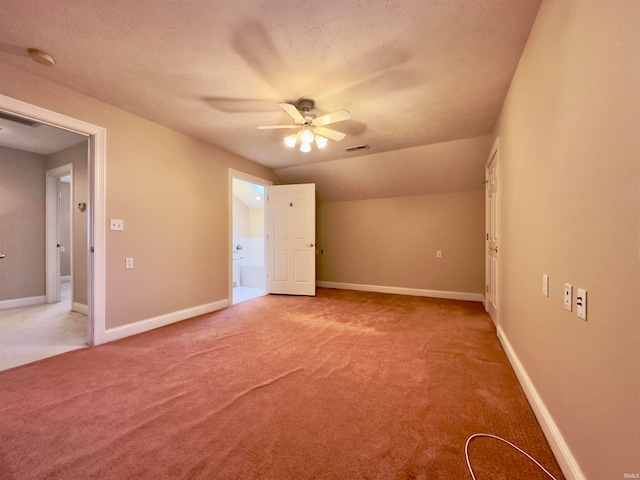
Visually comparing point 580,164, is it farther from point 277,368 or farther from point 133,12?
point 133,12

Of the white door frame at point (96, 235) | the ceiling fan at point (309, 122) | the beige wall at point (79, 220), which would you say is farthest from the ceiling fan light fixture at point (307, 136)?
the beige wall at point (79, 220)

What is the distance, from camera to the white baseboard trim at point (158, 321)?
2.75 meters

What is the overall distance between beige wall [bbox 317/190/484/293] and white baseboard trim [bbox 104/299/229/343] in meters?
2.65

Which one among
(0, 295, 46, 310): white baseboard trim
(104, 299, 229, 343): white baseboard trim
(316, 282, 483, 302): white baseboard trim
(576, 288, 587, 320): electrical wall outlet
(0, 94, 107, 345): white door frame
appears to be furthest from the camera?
(316, 282, 483, 302): white baseboard trim

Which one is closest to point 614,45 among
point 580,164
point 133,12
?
point 580,164

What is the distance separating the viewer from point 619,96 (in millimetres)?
861

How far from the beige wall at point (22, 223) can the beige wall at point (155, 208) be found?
9.32ft

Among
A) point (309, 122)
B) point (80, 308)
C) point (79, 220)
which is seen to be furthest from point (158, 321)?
point (309, 122)

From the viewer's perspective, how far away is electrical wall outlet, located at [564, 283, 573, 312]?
1.19 m

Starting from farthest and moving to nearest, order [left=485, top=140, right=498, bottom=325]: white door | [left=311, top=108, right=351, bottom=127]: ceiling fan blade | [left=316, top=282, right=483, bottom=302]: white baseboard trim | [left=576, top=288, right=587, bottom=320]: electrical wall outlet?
[left=316, top=282, right=483, bottom=302]: white baseboard trim < [left=485, top=140, right=498, bottom=325]: white door < [left=311, top=108, right=351, bottom=127]: ceiling fan blade < [left=576, top=288, right=587, bottom=320]: electrical wall outlet

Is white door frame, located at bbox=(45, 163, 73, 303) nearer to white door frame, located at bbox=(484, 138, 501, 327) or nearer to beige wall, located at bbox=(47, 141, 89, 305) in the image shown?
beige wall, located at bbox=(47, 141, 89, 305)

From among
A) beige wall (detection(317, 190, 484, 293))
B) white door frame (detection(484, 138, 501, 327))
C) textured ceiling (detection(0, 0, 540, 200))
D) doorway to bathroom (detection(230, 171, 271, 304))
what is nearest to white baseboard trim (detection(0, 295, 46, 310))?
doorway to bathroom (detection(230, 171, 271, 304))

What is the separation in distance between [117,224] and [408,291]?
4561 mm

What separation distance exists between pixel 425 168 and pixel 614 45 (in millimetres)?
Answer: 3590
